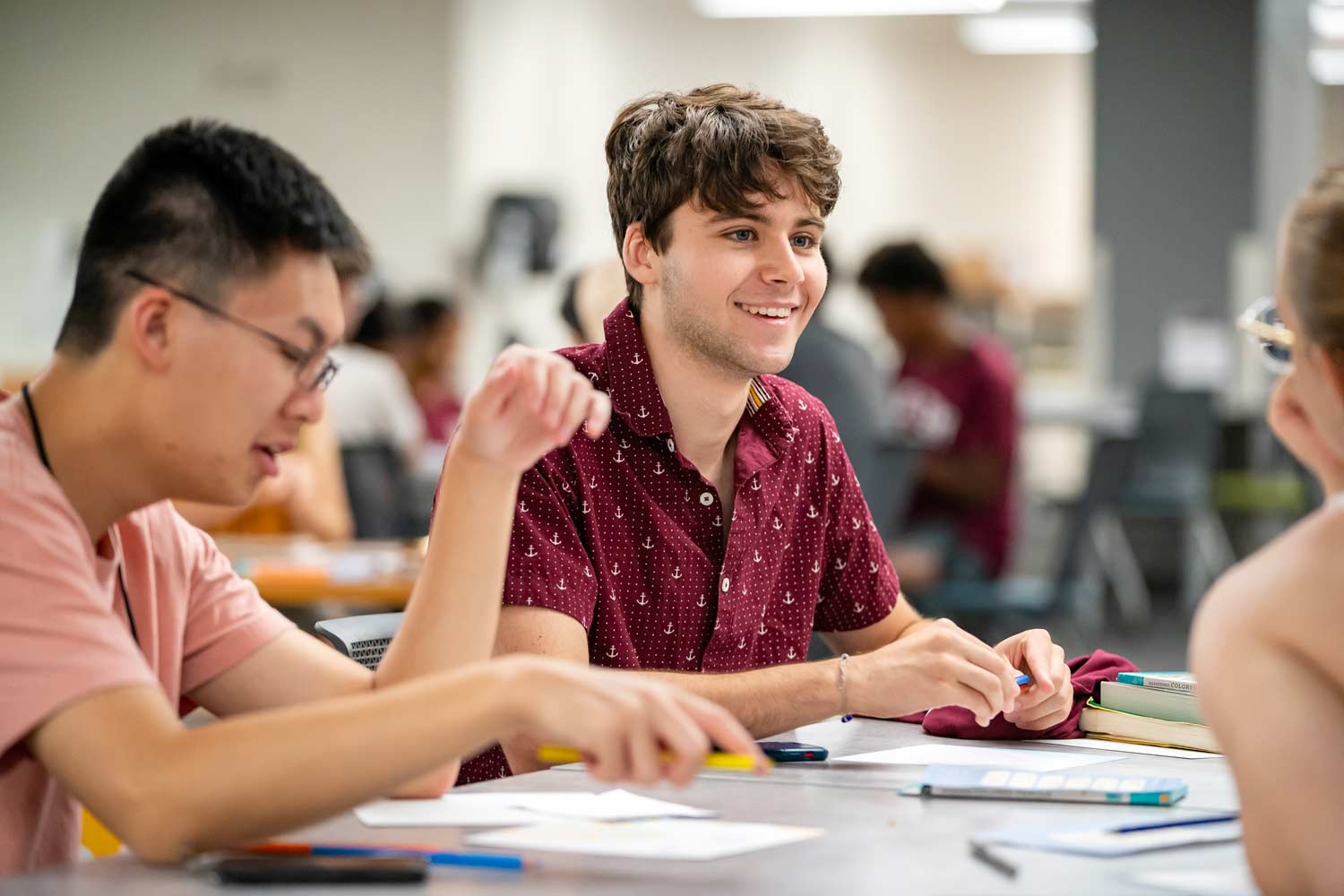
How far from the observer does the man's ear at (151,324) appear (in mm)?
1223

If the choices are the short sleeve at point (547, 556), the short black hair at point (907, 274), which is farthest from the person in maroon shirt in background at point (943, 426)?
the short sleeve at point (547, 556)

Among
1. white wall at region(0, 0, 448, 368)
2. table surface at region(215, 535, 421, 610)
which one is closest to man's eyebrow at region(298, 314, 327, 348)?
table surface at region(215, 535, 421, 610)

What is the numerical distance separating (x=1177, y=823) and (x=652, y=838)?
16.8 inches

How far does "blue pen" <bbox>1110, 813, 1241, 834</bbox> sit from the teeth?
2.83 feet

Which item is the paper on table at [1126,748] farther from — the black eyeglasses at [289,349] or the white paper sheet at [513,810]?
the black eyeglasses at [289,349]

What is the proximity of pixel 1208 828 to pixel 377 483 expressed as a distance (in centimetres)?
410

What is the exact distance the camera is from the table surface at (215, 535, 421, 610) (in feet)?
11.9

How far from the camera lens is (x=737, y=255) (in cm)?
Answer: 196

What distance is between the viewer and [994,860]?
114 centimetres

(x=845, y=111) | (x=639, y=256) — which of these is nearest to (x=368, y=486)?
(x=639, y=256)

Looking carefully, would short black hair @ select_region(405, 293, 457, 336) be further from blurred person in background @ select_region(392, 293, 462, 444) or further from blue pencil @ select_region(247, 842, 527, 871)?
blue pencil @ select_region(247, 842, 527, 871)

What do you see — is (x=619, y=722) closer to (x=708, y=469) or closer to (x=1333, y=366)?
(x=1333, y=366)

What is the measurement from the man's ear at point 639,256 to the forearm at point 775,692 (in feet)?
1.79

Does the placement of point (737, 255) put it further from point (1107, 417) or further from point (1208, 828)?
point (1107, 417)
